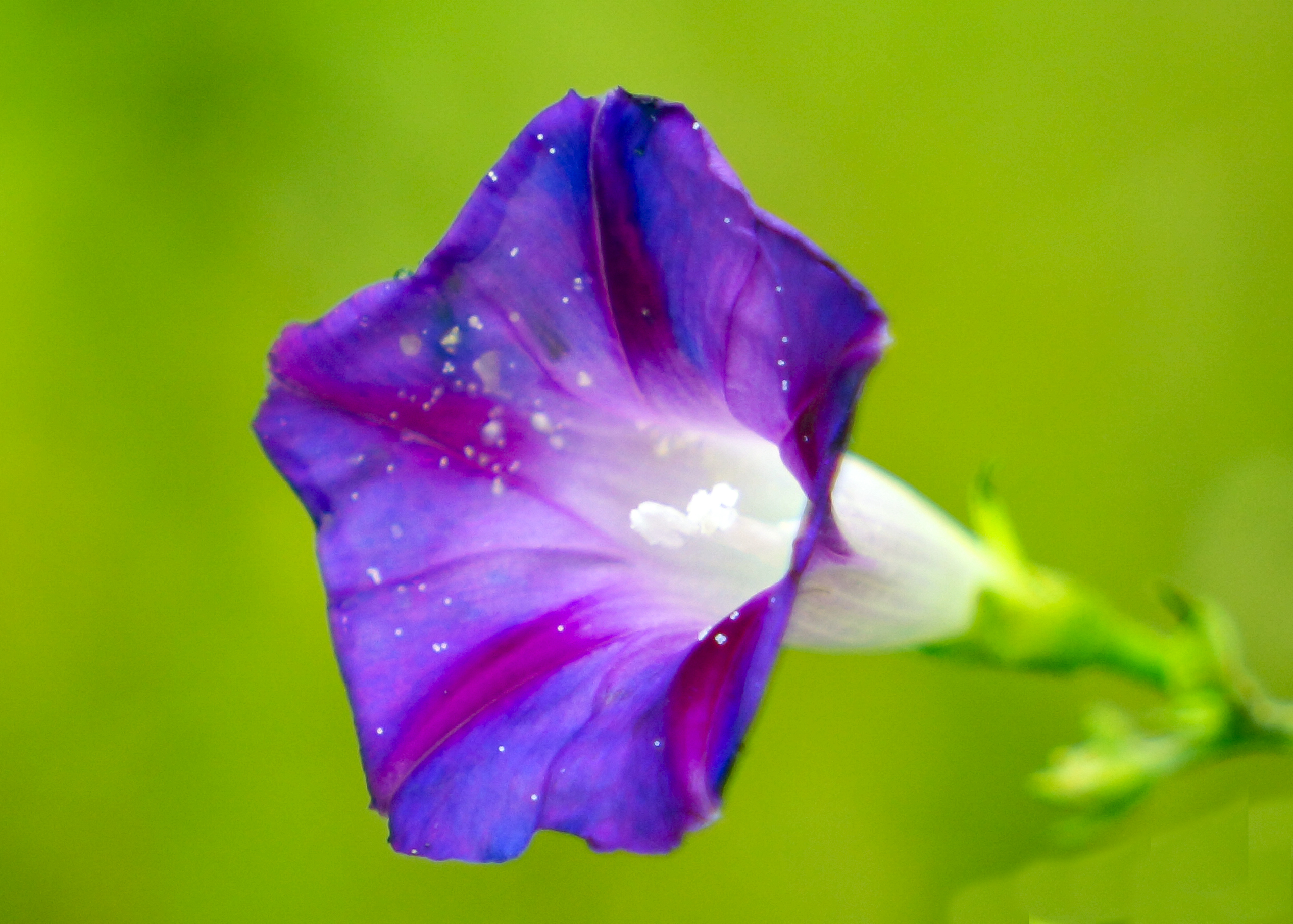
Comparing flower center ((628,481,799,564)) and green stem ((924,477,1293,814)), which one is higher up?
flower center ((628,481,799,564))

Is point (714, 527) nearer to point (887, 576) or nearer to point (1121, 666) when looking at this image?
point (887, 576)

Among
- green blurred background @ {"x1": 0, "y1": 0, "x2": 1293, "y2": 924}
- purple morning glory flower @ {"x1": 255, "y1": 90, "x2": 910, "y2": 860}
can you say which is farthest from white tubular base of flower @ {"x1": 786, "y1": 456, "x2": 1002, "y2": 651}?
green blurred background @ {"x1": 0, "y1": 0, "x2": 1293, "y2": 924}

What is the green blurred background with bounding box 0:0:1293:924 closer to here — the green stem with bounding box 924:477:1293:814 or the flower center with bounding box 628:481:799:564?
the green stem with bounding box 924:477:1293:814

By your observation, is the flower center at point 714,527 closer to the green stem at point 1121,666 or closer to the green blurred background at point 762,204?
the green stem at point 1121,666

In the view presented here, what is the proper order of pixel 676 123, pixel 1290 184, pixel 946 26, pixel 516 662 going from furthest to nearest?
pixel 946 26 < pixel 1290 184 < pixel 516 662 < pixel 676 123

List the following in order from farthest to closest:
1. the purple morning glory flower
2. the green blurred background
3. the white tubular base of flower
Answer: the green blurred background
the white tubular base of flower
the purple morning glory flower

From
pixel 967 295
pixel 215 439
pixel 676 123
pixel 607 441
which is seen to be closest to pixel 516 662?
pixel 607 441

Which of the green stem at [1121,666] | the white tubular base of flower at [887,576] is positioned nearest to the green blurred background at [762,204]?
the green stem at [1121,666]

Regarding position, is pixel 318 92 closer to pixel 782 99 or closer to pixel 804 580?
pixel 782 99
